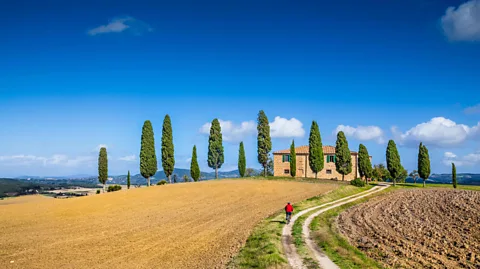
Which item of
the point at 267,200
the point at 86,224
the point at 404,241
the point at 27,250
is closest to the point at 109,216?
the point at 86,224

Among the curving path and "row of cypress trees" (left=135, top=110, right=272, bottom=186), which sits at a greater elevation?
"row of cypress trees" (left=135, top=110, right=272, bottom=186)

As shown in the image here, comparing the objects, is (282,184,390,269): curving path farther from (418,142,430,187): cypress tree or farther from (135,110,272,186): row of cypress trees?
(418,142,430,187): cypress tree

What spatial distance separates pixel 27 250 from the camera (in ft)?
72.2

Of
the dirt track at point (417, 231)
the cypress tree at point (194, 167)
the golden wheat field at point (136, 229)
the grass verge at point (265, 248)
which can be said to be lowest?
the dirt track at point (417, 231)

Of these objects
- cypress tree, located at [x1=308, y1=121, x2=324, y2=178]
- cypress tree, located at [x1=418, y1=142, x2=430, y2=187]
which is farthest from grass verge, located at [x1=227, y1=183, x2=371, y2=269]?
cypress tree, located at [x1=418, y1=142, x2=430, y2=187]

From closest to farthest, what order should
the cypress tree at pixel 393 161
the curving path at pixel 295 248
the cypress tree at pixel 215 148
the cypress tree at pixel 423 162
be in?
the curving path at pixel 295 248, the cypress tree at pixel 423 162, the cypress tree at pixel 393 161, the cypress tree at pixel 215 148

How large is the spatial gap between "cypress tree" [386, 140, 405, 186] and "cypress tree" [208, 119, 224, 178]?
35.2m

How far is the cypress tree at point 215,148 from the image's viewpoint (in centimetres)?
8194

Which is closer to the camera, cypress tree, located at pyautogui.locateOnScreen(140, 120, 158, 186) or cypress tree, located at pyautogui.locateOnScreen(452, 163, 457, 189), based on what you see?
cypress tree, located at pyautogui.locateOnScreen(140, 120, 158, 186)

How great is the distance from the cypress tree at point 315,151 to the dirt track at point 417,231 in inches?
1152

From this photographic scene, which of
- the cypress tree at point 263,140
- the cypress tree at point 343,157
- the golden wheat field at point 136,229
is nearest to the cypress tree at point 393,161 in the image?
the cypress tree at point 343,157

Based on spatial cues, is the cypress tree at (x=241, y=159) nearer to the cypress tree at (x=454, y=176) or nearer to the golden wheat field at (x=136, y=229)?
the golden wheat field at (x=136, y=229)

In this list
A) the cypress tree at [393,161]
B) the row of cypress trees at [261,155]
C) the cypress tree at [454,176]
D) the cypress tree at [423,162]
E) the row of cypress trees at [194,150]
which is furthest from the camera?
the cypress tree at [393,161]

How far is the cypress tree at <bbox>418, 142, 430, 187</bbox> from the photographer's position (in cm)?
7374
